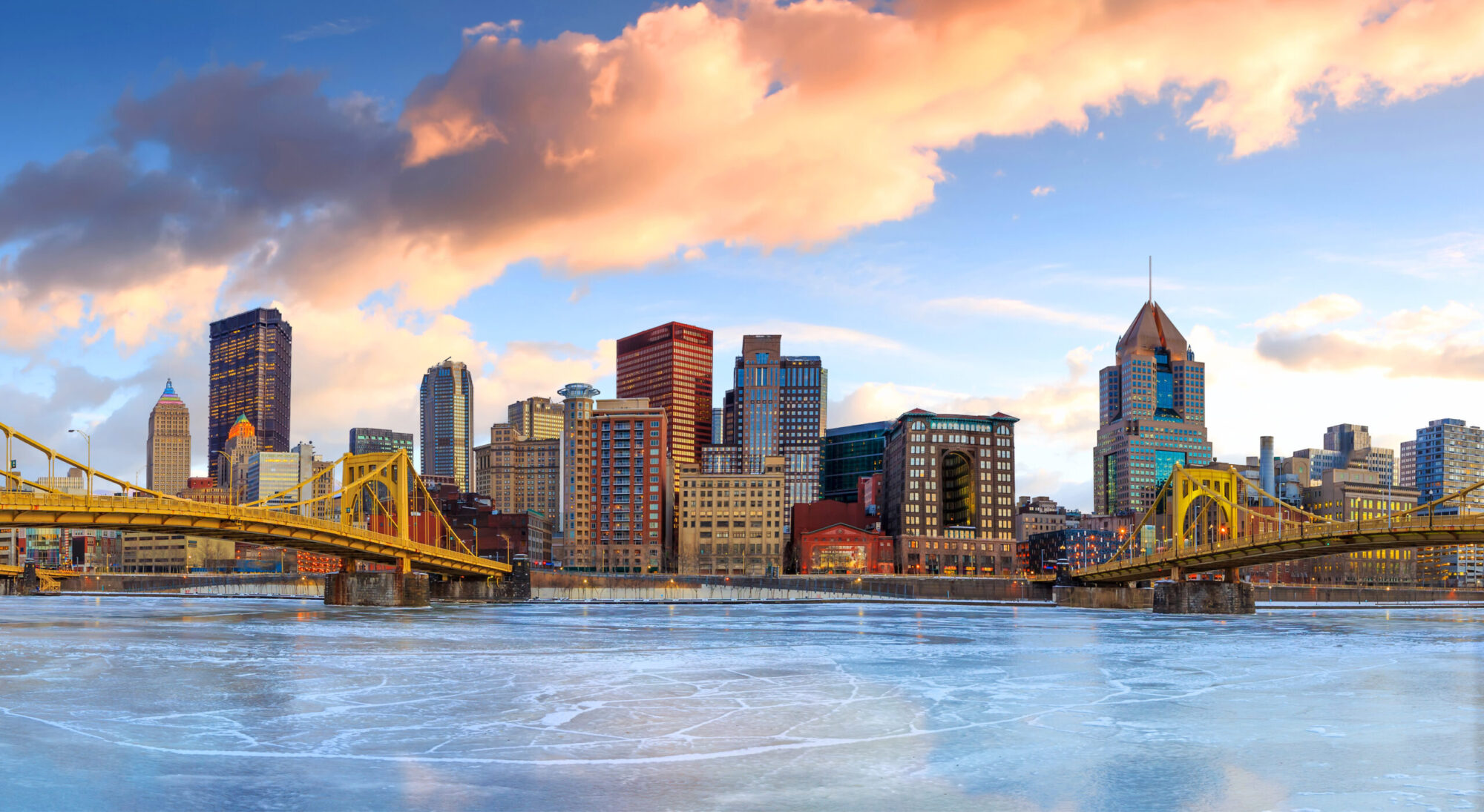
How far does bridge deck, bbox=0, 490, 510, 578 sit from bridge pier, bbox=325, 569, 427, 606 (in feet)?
5.30

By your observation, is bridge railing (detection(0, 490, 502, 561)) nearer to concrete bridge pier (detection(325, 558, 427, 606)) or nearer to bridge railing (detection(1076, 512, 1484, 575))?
concrete bridge pier (detection(325, 558, 427, 606))

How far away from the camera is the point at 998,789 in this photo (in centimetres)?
1894

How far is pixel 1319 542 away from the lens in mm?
83875

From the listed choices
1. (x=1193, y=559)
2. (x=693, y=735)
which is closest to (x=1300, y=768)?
(x=693, y=735)

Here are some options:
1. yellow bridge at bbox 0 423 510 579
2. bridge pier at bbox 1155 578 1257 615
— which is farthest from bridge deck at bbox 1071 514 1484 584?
yellow bridge at bbox 0 423 510 579

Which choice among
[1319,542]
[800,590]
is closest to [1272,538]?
[1319,542]

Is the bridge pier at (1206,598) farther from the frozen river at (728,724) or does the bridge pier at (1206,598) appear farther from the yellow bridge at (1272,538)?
the frozen river at (728,724)

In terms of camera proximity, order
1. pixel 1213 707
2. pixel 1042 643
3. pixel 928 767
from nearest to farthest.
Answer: pixel 928 767 → pixel 1213 707 → pixel 1042 643

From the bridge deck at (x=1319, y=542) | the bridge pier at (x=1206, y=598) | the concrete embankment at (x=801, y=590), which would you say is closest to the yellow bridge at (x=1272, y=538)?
the bridge deck at (x=1319, y=542)

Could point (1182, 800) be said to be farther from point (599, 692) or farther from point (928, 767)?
point (599, 692)

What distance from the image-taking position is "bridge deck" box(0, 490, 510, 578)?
6412 centimetres

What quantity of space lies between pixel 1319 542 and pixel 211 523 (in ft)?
244

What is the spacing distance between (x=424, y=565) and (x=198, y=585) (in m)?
111

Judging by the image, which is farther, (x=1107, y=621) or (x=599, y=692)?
(x=1107, y=621)
